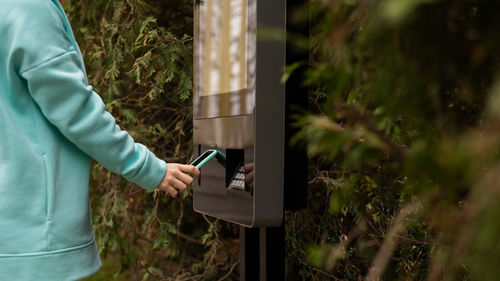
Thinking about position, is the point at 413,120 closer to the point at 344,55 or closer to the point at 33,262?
the point at 344,55

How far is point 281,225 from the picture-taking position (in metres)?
1.65

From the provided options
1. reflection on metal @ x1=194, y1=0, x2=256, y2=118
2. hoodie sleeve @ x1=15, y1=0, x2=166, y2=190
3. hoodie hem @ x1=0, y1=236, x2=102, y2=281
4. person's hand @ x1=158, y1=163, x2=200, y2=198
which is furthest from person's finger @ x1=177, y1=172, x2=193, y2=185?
hoodie hem @ x1=0, y1=236, x2=102, y2=281

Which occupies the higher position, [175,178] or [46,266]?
[175,178]

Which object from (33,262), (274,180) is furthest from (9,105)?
(274,180)

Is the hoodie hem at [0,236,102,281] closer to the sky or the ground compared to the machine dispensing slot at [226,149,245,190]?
closer to the ground

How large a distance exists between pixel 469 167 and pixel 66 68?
121 cm

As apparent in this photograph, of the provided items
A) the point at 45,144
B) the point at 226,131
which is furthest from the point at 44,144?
the point at 226,131

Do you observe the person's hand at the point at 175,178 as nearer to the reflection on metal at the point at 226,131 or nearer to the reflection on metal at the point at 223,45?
the reflection on metal at the point at 226,131

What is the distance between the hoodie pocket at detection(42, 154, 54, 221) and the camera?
5.21ft

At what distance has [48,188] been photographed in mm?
1597

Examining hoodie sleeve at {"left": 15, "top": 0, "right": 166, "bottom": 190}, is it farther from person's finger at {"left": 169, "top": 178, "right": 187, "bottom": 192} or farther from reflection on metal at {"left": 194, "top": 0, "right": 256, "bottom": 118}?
reflection on metal at {"left": 194, "top": 0, "right": 256, "bottom": 118}

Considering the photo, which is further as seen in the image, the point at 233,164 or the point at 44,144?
the point at 233,164

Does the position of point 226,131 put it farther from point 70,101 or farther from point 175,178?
point 70,101

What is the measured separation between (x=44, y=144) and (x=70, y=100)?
151 millimetres
